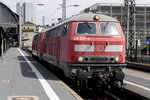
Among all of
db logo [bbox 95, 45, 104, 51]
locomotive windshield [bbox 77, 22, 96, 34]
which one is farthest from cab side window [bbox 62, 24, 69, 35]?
db logo [bbox 95, 45, 104, 51]

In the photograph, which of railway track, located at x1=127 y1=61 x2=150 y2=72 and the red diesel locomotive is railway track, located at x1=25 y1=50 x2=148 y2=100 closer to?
the red diesel locomotive

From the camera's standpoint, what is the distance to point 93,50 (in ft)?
41.7

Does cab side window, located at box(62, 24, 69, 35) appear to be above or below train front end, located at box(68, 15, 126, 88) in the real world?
above

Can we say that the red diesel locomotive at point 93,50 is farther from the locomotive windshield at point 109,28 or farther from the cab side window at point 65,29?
the cab side window at point 65,29

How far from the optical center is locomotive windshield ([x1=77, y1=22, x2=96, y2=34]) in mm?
13102

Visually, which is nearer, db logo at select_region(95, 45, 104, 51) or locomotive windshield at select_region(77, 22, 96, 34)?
A: db logo at select_region(95, 45, 104, 51)

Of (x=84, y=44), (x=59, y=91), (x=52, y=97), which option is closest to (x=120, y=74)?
(x=84, y=44)

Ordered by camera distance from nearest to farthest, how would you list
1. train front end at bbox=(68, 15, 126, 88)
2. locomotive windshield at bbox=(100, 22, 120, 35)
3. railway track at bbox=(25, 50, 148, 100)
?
railway track at bbox=(25, 50, 148, 100) < train front end at bbox=(68, 15, 126, 88) < locomotive windshield at bbox=(100, 22, 120, 35)

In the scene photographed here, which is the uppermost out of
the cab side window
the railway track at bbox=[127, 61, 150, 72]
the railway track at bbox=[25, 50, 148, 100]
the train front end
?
the cab side window

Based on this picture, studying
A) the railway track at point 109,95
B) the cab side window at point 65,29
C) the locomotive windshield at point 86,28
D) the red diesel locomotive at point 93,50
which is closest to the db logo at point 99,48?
the red diesel locomotive at point 93,50

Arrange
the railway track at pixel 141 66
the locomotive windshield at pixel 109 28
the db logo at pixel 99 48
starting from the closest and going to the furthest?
the db logo at pixel 99 48, the locomotive windshield at pixel 109 28, the railway track at pixel 141 66

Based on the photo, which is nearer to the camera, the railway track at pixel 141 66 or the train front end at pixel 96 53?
the train front end at pixel 96 53

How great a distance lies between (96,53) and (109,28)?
52.1 inches

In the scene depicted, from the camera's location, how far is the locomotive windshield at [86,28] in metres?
13.1
